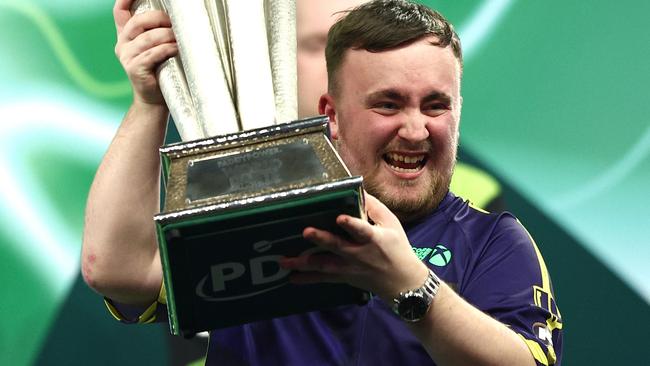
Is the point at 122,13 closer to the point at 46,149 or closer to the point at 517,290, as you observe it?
the point at 517,290

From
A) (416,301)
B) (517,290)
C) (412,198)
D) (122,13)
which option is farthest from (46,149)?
(416,301)

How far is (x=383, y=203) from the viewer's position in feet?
5.62

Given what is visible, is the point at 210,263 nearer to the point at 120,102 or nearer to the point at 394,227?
the point at 394,227

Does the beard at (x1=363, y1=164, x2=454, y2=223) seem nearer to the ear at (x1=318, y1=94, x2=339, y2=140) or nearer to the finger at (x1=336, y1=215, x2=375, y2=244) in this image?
the ear at (x1=318, y1=94, x2=339, y2=140)

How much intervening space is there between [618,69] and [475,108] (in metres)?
0.38

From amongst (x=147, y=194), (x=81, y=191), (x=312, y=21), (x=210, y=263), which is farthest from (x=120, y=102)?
(x=210, y=263)

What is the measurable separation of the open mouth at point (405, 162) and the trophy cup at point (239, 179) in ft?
0.71

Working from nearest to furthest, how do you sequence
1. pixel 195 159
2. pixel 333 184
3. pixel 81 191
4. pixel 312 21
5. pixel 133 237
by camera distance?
pixel 333 184, pixel 195 159, pixel 133 237, pixel 312 21, pixel 81 191

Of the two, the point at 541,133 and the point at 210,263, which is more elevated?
the point at 210,263

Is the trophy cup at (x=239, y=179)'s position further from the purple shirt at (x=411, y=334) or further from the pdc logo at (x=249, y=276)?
the purple shirt at (x=411, y=334)

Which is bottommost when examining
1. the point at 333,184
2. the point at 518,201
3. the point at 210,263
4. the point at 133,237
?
the point at 518,201

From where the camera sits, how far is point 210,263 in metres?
1.29

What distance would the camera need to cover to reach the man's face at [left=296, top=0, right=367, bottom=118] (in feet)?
7.08

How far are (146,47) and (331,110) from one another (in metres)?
0.34
